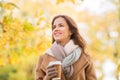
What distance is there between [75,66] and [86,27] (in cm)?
1588

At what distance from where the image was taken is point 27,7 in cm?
1834

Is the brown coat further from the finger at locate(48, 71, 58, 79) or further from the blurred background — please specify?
the blurred background

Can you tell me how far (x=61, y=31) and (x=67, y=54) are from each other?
0.60 ft

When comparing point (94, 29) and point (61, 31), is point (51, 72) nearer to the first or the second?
point (61, 31)

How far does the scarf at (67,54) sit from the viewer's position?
330 centimetres

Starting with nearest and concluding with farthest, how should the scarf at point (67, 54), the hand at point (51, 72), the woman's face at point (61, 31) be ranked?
the hand at point (51, 72) < the scarf at point (67, 54) < the woman's face at point (61, 31)

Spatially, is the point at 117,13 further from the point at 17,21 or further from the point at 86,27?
the point at 17,21

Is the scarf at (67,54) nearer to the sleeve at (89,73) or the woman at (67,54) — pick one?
the woman at (67,54)

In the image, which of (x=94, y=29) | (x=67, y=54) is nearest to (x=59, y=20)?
(x=67, y=54)

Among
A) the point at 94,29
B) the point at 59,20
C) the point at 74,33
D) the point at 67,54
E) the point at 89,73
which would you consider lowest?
the point at 94,29

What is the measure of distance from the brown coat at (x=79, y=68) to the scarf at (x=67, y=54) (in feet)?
0.14

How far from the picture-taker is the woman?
3.33 metres

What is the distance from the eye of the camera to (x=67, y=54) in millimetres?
3398

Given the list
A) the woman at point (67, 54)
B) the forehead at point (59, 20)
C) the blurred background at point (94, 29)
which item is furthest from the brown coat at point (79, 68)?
the blurred background at point (94, 29)
